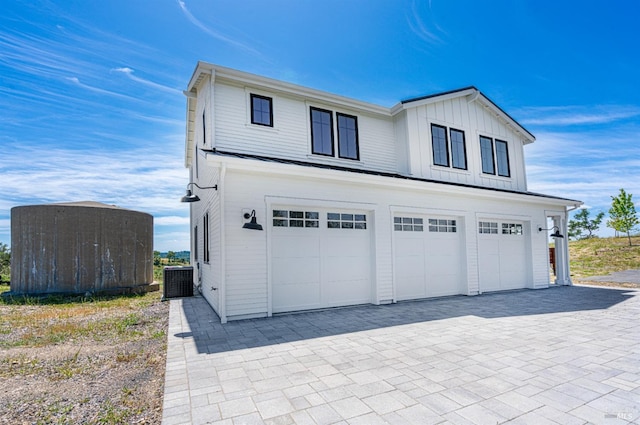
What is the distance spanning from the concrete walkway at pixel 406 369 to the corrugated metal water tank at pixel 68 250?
5330 mm

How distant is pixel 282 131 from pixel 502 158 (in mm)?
8417

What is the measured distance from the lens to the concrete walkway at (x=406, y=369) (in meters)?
2.64

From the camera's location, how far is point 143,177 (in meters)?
12.4

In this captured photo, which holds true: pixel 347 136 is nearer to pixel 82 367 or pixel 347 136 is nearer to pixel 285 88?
pixel 285 88

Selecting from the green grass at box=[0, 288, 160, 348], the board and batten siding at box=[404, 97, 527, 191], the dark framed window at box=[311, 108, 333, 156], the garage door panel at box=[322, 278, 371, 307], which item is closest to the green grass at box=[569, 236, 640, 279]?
the board and batten siding at box=[404, 97, 527, 191]

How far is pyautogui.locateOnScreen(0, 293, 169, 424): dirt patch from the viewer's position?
2822mm

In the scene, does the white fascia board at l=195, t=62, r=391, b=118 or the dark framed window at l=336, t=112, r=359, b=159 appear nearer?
the white fascia board at l=195, t=62, r=391, b=118

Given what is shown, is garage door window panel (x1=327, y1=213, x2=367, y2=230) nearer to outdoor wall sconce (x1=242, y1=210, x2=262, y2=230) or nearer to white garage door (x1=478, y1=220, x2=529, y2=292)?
outdoor wall sconce (x1=242, y1=210, x2=262, y2=230)

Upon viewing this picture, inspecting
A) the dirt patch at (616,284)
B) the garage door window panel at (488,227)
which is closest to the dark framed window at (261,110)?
the garage door window panel at (488,227)

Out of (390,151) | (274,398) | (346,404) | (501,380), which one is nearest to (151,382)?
(274,398)

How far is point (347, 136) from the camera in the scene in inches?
364

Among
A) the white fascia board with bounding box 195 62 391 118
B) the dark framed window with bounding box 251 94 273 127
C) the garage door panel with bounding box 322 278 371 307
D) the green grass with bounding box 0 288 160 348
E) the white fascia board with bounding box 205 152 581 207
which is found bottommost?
the green grass with bounding box 0 288 160 348

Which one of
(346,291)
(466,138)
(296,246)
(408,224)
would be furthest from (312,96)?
(466,138)

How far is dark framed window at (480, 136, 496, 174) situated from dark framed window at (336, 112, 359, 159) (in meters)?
4.93
